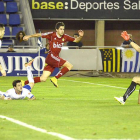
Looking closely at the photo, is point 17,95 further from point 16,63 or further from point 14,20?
point 14,20

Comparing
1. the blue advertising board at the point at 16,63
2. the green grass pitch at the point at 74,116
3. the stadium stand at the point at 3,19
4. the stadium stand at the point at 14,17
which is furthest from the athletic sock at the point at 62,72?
the stadium stand at the point at 3,19

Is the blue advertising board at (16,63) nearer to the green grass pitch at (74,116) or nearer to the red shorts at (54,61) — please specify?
the red shorts at (54,61)

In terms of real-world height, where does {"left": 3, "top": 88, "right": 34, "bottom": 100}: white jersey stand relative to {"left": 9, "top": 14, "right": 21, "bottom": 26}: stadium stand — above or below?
below

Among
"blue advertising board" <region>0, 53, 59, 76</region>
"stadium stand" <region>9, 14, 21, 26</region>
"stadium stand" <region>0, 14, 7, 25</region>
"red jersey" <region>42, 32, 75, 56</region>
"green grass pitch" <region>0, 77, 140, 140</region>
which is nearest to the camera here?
"green grass pitch" <region>0, 77, 140, 140</region>

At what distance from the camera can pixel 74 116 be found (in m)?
10.7

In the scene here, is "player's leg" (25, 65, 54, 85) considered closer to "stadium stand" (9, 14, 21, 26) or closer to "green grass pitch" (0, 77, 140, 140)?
"green grass pitch" (0, 77, 140, 140)

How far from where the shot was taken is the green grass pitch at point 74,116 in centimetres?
849

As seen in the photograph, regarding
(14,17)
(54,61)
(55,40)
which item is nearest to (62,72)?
(54,61)

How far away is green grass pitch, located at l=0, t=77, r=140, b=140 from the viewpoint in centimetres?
849

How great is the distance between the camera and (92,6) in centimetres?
3161

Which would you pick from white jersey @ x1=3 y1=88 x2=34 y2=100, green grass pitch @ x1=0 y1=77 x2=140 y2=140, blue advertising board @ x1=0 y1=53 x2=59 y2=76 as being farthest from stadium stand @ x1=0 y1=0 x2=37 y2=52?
white jersey @ x1=3 y1=88 x2=34 y2=100

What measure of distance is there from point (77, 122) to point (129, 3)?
22.7m

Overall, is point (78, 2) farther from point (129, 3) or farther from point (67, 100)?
point (67, 100)

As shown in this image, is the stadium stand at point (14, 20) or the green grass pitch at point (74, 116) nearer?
the green grass pitch at point (74, 116)
